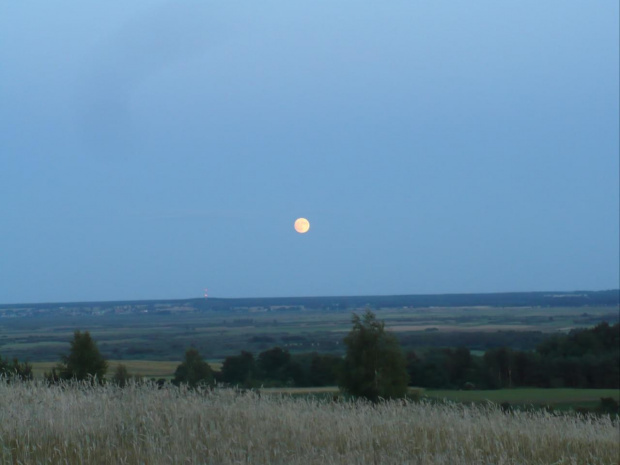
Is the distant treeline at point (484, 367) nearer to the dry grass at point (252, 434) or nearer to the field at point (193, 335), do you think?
the field at point (193, 335)

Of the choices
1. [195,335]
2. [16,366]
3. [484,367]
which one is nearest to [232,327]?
[195,335]

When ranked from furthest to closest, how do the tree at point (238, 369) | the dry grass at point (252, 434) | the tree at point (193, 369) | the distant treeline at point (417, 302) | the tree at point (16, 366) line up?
the distant treeline at point (417, 302) → the tree at point (238, 369) → the tree at point (193, 369) → the tree at point (16, 366) → the dry grass at point (252, 434)

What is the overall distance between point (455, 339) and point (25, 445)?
5404cm

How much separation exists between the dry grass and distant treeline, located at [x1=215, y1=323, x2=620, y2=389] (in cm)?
1282

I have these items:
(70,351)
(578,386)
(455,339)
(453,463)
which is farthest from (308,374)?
(455,339)

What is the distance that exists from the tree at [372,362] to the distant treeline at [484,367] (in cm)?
62

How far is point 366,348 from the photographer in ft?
75.1

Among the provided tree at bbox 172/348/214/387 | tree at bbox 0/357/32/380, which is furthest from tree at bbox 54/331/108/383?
tree at bbox 172/348/214/387

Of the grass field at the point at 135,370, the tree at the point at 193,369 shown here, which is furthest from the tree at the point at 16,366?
the tree at the point at 193,369

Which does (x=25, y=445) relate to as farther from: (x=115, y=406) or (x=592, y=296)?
(x=592, y=296)

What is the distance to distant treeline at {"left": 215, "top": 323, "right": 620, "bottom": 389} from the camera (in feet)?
85.7

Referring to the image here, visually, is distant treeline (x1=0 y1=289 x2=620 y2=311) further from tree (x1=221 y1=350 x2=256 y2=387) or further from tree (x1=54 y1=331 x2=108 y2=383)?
tree (x1=54 y1=331 x2=108 y2=383)

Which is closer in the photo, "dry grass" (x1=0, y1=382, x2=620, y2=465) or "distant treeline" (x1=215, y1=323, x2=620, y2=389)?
"dry grass" (x1=0, y1=382, x2=620, y2=465)

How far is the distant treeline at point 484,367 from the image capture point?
85.7ft
